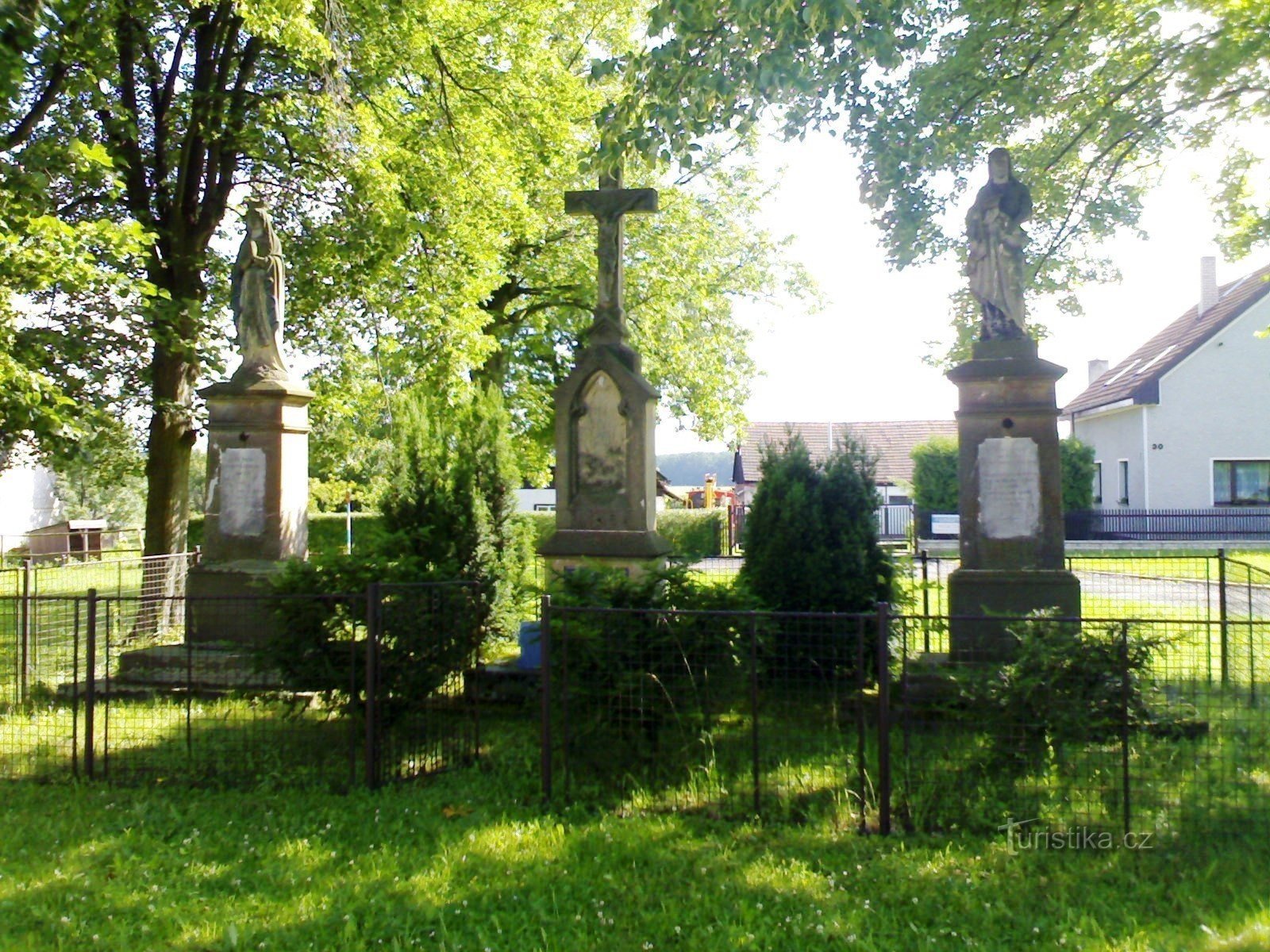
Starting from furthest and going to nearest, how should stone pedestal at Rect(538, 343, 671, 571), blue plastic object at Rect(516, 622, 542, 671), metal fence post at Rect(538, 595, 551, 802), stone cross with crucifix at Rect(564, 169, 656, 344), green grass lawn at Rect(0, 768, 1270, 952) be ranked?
1. stone cross with crucifix at Rect(564, 169, 656, 344)
2. stone pedestal at Rect(538, 343, 671, 571)
3. blue plastic object at Rect(516, 622, 542, 671)
4. metal fence post at Rect(538, 595, 551, 802)
5. green grass lawn at Rect(0, 768, 1270, 952)

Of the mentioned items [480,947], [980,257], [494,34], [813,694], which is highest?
[494,34]

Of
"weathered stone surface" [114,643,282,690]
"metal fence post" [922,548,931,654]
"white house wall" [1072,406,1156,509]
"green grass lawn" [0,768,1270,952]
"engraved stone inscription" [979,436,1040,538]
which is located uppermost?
"white house wall" [1072,406,1156,509]

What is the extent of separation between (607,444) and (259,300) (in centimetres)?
406

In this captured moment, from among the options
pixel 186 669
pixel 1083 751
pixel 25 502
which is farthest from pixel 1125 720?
pixel 25 502

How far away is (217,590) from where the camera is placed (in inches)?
378

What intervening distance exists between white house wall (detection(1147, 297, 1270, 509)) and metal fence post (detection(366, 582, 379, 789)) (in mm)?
28546

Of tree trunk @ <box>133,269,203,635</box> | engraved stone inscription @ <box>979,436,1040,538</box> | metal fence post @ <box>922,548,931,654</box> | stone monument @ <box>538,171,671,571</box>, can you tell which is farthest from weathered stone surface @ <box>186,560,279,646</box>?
engraved stone inscription @ <box>979,436,1040,538</box>

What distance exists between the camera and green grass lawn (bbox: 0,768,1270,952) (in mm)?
4184

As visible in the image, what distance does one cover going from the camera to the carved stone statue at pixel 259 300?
10.1m

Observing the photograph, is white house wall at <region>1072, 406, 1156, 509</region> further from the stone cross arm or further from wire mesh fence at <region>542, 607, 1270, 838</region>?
wire mesh fence at <region>542, 607, 1270, 838</region>

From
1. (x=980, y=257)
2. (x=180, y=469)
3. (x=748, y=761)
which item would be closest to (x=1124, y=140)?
(x=980, y=257)

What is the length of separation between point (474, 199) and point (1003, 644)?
931cm

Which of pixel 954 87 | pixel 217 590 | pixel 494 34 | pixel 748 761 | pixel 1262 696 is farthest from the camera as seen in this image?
pixel 494 34

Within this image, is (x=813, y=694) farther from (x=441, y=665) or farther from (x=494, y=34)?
(x=494, y=34)
